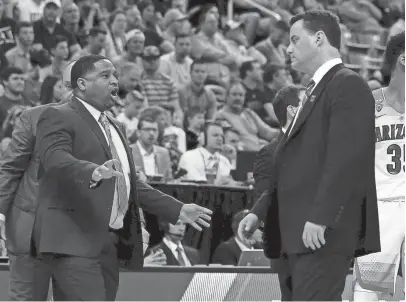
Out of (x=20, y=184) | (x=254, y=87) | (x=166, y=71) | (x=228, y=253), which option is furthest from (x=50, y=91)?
(x=20, y=184)

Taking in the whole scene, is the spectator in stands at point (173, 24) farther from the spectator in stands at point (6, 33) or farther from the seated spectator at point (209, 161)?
the seated spectator at point (209, 161)

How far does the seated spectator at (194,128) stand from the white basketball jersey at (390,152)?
6549 millimetres

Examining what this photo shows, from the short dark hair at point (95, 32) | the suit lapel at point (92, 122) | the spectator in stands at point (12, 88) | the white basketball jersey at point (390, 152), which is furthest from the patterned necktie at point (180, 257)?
the short dark hair at point (95, 32)

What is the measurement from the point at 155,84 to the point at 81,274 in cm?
795

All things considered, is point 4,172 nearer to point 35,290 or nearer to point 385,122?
point 35,290

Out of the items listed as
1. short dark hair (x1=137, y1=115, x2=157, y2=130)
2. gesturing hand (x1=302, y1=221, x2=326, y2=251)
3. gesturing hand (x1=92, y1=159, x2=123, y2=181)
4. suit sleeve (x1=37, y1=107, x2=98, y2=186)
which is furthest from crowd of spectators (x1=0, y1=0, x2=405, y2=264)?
gesturing hand (x1=302, y1=221, x2=326, y2=251)

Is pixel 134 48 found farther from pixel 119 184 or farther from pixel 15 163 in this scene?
pixel 119 184

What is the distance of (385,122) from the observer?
5961 millimetres

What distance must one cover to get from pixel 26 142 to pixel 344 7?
1352 cm

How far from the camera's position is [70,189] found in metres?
5.37

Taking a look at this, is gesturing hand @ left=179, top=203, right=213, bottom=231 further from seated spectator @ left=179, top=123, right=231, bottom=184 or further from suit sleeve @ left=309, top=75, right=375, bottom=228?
seated spectator @ left=179, top=123, right=231, bottom=184

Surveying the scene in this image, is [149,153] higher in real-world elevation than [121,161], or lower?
lower

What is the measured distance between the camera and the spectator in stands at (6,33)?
484 inches

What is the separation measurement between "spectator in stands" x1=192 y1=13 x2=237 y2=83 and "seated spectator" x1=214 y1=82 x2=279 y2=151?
0.63m
